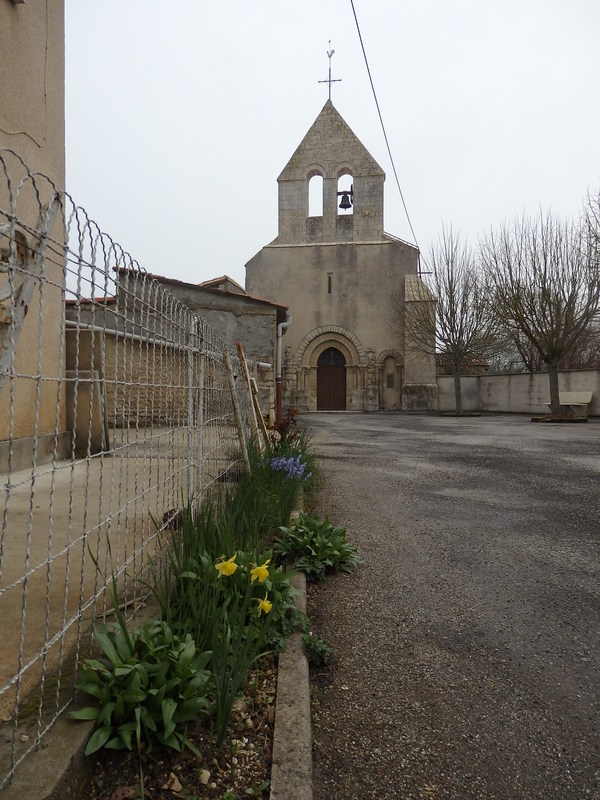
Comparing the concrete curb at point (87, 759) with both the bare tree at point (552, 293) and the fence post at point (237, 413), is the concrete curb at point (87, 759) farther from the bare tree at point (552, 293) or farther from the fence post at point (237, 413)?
the bare tree at point (552, 293)

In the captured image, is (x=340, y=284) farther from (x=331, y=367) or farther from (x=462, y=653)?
(x=462, y=653)

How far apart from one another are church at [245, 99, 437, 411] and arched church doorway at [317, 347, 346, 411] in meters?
0.05

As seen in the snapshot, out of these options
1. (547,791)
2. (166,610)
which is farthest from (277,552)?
(547,791)

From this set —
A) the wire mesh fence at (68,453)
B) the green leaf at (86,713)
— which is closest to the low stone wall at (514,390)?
the wire mesh fence at (68,453)

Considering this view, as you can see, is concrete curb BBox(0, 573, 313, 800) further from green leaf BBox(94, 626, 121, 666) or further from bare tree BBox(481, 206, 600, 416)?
bare tree BBox(481, 206, 600, 416)

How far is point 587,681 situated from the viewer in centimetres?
209

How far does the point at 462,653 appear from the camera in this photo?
230 centimetres

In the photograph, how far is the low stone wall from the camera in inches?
780

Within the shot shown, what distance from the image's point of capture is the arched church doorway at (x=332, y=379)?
24.2 meters

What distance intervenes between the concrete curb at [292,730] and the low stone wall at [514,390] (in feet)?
66.1

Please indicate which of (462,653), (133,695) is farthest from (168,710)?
(462,653)

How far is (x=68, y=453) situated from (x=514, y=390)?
21507mm

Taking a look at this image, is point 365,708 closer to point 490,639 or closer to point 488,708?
point 488,708

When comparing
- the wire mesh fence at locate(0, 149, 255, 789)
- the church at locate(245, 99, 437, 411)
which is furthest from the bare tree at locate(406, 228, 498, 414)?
the wire mesh fence at locate(0, 149, 255, 789)
